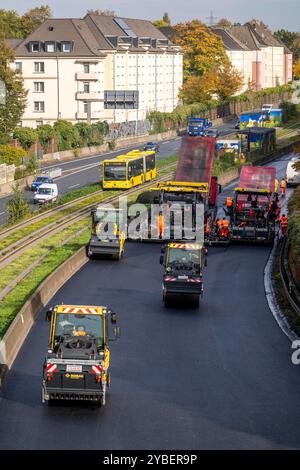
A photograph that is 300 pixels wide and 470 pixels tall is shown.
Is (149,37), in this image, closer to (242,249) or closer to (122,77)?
(122,77)

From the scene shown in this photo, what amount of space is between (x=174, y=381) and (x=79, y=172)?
66046 millimetres

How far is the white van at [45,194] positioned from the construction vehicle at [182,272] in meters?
35.0

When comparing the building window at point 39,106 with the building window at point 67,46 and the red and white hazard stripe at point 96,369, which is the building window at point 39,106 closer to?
the building window at point 67,46

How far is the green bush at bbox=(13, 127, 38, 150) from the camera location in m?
102

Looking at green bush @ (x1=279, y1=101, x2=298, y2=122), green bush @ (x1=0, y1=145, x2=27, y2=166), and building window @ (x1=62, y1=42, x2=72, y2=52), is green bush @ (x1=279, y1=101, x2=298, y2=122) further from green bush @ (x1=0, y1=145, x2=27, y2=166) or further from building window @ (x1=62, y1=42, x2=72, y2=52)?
green bush @ (x1=0, y1=145, x2=27, y2=166)

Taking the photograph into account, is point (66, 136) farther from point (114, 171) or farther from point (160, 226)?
point (160, 226)

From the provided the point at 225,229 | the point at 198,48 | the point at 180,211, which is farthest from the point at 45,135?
the point at 198,48

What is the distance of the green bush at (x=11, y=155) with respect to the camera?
91.4 meters

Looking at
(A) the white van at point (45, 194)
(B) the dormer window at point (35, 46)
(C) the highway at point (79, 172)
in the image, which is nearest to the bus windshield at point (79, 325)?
(C) the highway at point (79, 172)

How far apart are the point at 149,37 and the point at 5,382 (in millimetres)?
126461

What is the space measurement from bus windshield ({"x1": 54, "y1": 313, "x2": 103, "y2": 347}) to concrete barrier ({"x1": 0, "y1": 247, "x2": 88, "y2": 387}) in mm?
2828

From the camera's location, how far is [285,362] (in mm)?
32094

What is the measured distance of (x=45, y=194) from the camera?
248 ft

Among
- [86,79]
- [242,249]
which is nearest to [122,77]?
[86,79]
